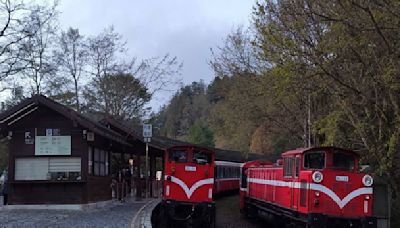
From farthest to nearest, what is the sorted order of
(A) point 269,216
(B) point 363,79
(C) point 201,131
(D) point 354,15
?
(C) point 201,131 → (A) point 269,216 → (B) point 363,79 → (D) point 354,15

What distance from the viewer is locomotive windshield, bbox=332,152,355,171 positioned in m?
16.8

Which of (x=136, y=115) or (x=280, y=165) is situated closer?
(x=280, y=165)

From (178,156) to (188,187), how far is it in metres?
1.19

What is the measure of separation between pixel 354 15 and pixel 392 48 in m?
1.60

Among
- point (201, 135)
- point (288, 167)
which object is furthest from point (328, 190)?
point (201, 135)

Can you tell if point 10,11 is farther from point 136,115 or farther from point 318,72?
point 136,115

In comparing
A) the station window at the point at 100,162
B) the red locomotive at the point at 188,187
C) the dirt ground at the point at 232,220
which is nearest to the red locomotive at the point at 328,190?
the red locomotive at the point at 188,187

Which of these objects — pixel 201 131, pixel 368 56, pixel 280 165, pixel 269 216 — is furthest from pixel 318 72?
pixel 201 131

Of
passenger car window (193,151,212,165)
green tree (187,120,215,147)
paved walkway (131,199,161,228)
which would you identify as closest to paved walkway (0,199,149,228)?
paved walkway (131,199,161,228)

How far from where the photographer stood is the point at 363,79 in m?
19.2

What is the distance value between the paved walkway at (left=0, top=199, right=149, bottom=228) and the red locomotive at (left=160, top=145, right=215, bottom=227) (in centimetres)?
149

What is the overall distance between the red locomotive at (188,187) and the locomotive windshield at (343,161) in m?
4.74

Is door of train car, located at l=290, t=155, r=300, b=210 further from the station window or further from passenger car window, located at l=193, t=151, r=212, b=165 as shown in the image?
the station window

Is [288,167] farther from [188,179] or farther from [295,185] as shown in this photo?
[188,179]
